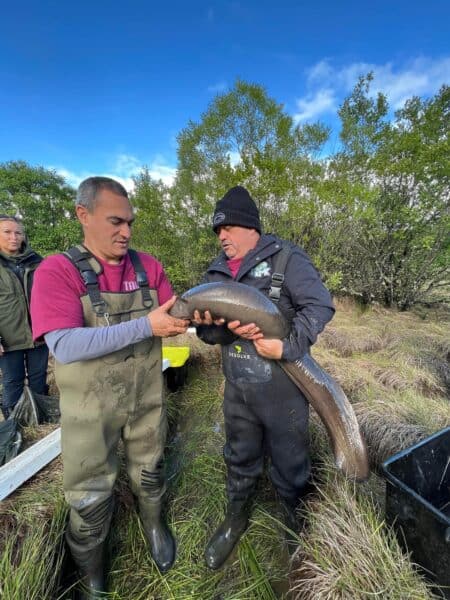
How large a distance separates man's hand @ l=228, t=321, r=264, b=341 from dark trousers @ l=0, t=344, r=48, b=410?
2.86 m

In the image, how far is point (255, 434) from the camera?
6.11 ft

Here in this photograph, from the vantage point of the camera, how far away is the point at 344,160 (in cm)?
777

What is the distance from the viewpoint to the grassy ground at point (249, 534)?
1.46m

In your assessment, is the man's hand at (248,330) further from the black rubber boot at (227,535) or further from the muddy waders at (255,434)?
the black rubber boot at (227,535)

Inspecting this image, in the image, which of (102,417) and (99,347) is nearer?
(99,347)

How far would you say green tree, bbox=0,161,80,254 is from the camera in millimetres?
17156

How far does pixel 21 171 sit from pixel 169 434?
23.1 m

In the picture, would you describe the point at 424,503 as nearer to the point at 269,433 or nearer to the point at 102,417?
the point at 269,433

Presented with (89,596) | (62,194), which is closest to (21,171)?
(62,194)

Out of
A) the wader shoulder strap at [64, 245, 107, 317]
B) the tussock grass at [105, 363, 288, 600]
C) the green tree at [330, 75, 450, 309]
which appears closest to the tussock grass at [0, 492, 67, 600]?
the tussock grass at [105, 363, 288, 600]

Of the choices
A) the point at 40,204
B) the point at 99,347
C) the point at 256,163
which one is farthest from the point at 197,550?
the point at 40,204

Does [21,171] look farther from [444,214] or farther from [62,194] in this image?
[444,214]

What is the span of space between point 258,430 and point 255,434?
0.12 ft

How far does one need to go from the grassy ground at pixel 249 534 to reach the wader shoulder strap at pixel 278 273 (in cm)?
151
